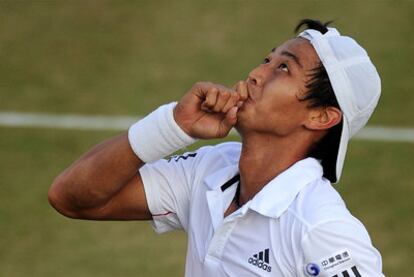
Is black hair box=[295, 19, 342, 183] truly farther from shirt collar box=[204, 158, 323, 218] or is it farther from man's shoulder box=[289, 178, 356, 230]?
man's shoulder box=[289, 178, 356, 230]

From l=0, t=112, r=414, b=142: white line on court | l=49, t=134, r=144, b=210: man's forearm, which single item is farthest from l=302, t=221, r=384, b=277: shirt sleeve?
l=0, t=112, r=414, b=142: white line on court

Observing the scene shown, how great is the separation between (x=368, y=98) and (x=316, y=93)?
254 mm

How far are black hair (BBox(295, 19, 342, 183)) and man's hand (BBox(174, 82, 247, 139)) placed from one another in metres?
0.34

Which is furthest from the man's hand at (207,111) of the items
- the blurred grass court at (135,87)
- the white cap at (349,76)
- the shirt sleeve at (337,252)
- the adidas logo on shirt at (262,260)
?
the blurred grass court at (135,87)

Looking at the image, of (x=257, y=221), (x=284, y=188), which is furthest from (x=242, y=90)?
(x=257, y=221)

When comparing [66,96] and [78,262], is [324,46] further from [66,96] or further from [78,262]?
[66,96]

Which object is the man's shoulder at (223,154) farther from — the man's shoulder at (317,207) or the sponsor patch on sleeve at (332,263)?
the sponsor patch on sleeve at (332,263)

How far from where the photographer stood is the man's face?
577cm

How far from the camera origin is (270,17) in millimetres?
12750

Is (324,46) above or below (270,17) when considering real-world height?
above

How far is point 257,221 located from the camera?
569 cm

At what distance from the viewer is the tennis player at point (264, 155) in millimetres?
5578

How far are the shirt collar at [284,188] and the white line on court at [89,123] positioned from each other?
5.53 meters

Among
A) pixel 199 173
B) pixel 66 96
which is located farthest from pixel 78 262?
pixel 199 173
